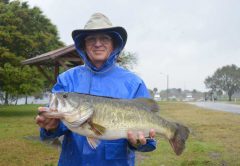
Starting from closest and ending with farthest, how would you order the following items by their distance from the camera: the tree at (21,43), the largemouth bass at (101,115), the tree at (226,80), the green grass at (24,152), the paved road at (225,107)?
the largemouth bass at (101,115) < the green grass at (24,152) < the tree at (21,43) < the paved road at (225,107) < the tree at (226,80)

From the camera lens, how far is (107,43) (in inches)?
171

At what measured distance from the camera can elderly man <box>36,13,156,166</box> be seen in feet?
13.0

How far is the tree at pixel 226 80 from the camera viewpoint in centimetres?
11629

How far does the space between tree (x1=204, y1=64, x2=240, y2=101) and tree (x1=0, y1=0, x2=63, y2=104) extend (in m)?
89.4

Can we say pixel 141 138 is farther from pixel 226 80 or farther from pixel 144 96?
pixel 226 80

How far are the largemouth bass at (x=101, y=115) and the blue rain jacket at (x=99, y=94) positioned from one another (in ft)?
0.61

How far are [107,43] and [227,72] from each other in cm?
11720

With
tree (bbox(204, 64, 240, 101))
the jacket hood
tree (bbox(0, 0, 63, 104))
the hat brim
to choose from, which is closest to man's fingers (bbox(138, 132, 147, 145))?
the jacket hood

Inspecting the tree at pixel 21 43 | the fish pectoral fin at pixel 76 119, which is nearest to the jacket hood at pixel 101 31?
the fish pectoral fin at pixel 76 119

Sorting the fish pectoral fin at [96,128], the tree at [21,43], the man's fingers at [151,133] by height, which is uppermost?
the tree at [21,43]

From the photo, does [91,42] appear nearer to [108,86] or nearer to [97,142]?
[108,86]

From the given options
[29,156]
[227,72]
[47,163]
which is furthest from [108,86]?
[227,72]

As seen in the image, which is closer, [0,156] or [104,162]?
[104,162]

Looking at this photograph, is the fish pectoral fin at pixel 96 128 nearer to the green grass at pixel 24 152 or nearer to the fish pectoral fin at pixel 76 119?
the fish pectoral fin at pixel 76 119
